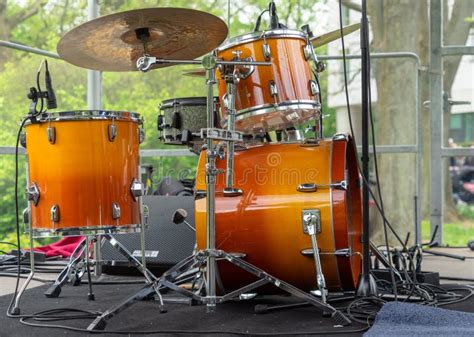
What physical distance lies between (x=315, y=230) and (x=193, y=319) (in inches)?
24.4

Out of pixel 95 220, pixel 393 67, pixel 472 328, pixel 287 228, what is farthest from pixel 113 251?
pixel 393 67

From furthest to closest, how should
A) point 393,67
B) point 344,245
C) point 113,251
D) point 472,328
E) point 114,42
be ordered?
1. point 393,67
2. point 113,251
3. point 114,42
4. point 344,245
5. point 472,328

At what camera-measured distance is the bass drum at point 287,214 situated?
112 inches

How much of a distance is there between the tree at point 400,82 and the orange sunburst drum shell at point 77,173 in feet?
12.0

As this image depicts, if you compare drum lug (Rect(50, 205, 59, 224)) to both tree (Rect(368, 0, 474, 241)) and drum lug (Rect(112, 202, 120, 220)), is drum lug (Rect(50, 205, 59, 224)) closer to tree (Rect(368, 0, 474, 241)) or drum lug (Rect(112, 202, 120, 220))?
drum lug (Rect(112, 202, 120, 220))

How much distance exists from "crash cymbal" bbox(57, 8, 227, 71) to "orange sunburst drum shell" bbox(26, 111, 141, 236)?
0.37 meters

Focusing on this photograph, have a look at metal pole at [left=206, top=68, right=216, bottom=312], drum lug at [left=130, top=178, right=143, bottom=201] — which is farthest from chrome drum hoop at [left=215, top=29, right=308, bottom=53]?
drum lug at [left=130, top=178, right=143, bottom=201]

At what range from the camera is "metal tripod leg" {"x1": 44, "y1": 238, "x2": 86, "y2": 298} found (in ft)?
11.0

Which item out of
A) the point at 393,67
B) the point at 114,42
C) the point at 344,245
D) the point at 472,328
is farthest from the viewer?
the point at 393,67

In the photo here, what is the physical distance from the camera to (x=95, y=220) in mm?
2936

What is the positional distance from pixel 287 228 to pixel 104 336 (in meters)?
0.89

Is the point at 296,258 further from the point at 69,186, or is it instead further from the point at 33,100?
the point at 33,100

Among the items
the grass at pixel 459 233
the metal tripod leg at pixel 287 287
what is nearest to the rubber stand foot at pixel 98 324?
the metal tripod leg at pixel 287 287

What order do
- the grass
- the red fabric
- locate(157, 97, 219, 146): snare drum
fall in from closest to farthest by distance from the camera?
locate(157, 97, 219, 146): snare drum
the red fabric
the grass
